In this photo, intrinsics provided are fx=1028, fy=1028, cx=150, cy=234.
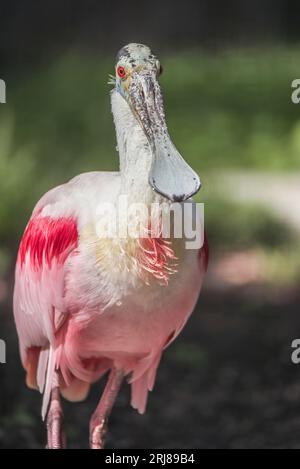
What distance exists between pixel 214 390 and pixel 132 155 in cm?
207

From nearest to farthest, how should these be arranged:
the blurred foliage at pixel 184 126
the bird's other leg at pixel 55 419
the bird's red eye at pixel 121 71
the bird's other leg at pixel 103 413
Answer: the bird's red eye at pixel 121 71 < the bird's other leg at pixel 55 419 < the bird's other leg at pixel 103 413 < the blurred foliage at pixel 184 126

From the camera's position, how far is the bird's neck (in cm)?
250

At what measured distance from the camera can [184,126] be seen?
4.47 m

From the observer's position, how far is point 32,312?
2.88m

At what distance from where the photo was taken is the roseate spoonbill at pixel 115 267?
2.50 m

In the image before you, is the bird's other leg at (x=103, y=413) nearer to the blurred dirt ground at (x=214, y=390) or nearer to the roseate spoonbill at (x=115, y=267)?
the roseate spoonbill at (x=115, y=267)

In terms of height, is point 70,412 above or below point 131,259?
below

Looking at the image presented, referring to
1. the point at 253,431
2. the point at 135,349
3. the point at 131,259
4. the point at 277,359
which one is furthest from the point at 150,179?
the point at 277,359

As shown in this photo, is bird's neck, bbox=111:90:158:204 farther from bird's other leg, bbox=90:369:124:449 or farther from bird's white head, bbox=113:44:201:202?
bird's other leg, bbox=90:369:124:449

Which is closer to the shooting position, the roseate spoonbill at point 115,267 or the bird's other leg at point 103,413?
the roseate spoonbill at point 115,267

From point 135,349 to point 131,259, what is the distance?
36cm

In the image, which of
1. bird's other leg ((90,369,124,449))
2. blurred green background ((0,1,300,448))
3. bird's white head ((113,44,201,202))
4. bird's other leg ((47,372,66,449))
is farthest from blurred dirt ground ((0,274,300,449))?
bird's white head ((113,44,201,202))

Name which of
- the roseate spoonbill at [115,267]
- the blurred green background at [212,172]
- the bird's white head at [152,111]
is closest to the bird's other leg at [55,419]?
the roseate spoonbill at [115,267]

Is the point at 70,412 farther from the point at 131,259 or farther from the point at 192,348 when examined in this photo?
the point at 131,259
